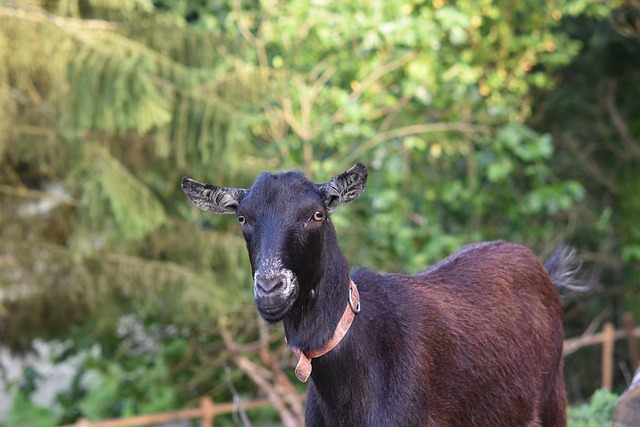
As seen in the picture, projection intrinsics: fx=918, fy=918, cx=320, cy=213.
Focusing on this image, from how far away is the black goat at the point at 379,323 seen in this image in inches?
150

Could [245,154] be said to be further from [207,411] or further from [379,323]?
[379,323]

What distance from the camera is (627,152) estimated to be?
13742mm

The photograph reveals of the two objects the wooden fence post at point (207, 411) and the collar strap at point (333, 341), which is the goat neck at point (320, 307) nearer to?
the collar strap at point (333, 341)

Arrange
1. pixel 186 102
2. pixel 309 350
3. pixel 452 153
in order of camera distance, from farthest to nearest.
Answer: pixel 452 153 → pixel 186 102 → pixel 309 350

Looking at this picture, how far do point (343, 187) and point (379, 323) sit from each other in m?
0.65

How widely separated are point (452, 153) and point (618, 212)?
10.5 ft

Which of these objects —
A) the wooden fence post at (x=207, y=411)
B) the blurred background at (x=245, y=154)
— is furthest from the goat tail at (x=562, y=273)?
the wooden fence post at (x=207, y=411)

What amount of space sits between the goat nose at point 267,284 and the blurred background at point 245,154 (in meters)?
5.03

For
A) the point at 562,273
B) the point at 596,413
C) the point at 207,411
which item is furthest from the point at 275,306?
the point at 207,411

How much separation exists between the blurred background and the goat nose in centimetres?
503

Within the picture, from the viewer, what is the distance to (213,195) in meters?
4.11

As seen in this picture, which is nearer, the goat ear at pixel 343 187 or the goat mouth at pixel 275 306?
the goat mouth at pixel 275 306

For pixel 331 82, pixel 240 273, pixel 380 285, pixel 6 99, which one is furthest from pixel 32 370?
pixel 380 285

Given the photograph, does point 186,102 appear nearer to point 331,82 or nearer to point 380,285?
point 331,82
